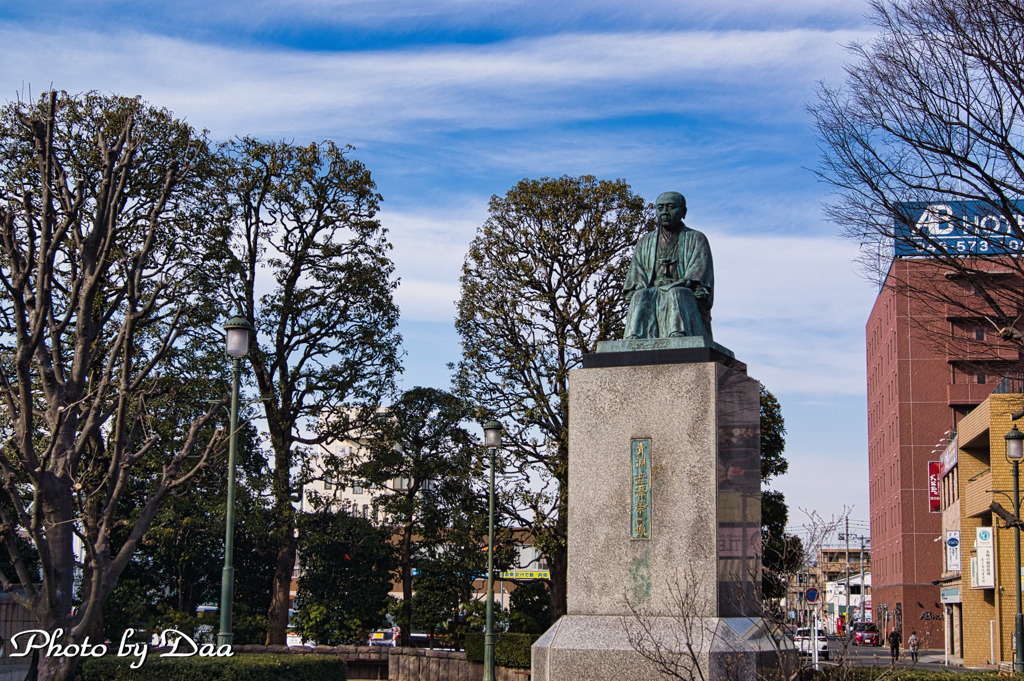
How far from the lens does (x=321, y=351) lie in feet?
87.9

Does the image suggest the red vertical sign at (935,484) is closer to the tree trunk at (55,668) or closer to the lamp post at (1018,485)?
the lamp post at (1018,485)

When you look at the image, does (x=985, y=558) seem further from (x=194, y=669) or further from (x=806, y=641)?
(x=194, y=669)

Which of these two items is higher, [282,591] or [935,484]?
[935,484]

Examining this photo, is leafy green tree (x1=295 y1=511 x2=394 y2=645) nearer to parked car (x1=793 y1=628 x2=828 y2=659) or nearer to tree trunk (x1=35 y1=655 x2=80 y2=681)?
parked car (x1=793 y1=628 x2=828 y2=659)

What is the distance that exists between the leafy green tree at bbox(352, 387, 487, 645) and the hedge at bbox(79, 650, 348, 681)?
985 cm

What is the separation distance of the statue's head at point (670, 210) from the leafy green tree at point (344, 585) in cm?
1798

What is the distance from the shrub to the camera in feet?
52.3

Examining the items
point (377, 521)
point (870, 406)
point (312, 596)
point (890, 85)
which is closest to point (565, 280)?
point (377, 521)

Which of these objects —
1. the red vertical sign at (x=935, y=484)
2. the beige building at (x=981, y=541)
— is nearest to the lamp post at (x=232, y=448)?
the beige building at (x=981, y=541)

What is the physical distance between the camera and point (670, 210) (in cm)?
1138

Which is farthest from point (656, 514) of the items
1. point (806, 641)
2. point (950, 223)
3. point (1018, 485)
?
point (806, 641)

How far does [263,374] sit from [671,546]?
18348mm

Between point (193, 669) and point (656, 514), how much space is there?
929 cm

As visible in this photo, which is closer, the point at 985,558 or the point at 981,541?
the point at 985,558
